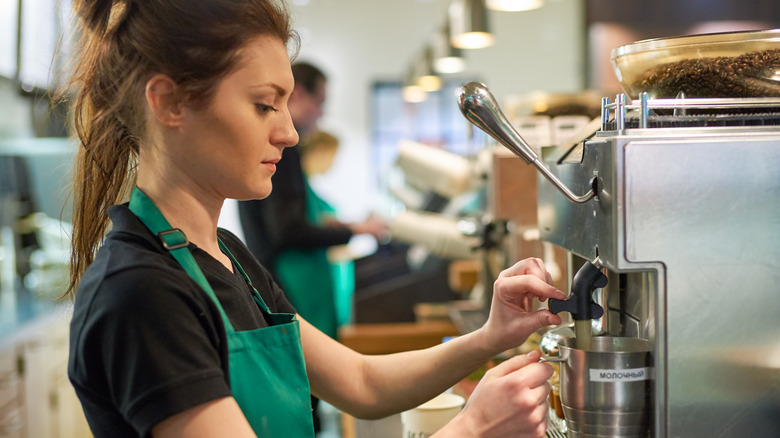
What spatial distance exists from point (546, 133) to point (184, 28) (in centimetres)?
139

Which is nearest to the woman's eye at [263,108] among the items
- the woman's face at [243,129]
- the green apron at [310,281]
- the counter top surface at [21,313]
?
the woman's face at [243,129]

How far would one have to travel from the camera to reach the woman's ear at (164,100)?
0.85 metres

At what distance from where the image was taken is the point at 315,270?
324 centimetres

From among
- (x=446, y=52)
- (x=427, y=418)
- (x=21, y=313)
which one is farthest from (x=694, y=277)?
(x=446, y=52)

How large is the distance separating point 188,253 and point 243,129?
0.15m

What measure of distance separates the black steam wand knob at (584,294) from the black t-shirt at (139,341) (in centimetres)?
39

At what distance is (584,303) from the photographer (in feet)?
2.83

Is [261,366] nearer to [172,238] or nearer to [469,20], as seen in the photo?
[172,238]

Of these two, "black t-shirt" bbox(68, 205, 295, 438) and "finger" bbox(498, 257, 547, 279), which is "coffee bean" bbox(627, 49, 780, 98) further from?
"black t-shirt" bbox(68, 205, 295, 438)

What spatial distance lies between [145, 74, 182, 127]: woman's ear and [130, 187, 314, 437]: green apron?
0.09 m

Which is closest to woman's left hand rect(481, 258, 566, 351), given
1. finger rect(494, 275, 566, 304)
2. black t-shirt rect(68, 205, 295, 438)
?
finger rect(494, 275, 566, 304)

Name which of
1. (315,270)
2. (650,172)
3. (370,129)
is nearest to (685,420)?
(650,172)

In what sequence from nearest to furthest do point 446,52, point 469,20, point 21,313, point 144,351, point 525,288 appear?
point 144,351 → point 525,288 → point 21,313 → point 469,20 → point 446,52

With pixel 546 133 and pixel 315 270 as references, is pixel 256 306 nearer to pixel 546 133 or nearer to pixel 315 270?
pixel 546 133
